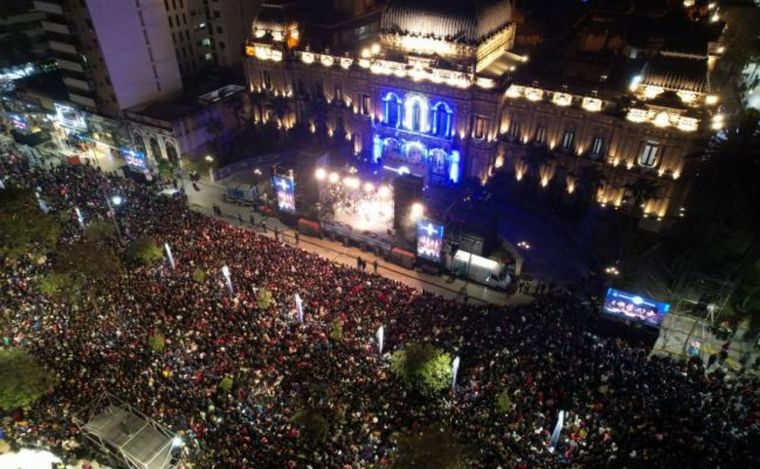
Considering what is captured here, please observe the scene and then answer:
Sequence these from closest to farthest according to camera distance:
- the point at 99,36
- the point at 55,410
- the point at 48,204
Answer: the point at 55,410, the point at 48,204, the point at 99,36

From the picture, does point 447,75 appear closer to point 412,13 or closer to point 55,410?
point 412,13

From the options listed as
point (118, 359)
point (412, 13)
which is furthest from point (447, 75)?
point (118, 359)

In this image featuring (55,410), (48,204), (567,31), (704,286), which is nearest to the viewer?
(55,410)

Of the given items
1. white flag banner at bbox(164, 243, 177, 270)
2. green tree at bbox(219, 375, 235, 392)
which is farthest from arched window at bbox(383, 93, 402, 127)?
green tree at bbox(219, 375, 235, 392)

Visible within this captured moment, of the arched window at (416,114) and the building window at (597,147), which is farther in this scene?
the arched window at (416,114)

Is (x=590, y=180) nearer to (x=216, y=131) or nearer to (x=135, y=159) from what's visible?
(x=216, y=131)

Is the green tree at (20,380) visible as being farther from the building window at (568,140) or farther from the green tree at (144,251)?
the building window at (568,140)

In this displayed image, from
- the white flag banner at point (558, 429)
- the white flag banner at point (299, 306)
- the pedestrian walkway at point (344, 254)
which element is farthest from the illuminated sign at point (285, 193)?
the white flag banner at point (558, 429)
